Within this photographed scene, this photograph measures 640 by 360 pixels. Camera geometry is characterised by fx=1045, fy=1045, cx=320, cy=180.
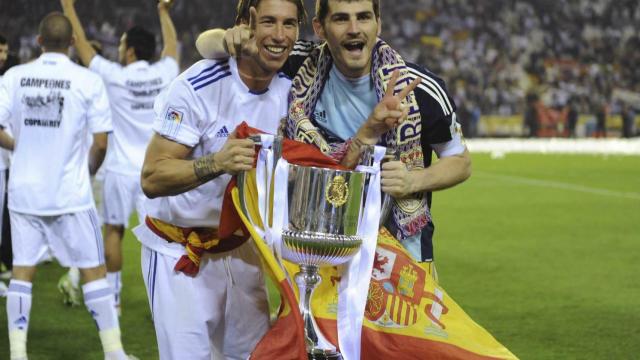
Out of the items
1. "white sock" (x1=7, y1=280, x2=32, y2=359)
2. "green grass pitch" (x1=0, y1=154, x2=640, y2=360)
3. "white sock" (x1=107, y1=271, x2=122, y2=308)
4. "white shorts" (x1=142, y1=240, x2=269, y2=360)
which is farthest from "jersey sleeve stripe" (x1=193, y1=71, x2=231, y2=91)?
"white sock" (x1=107, y1=271, x2=122, y2=308)

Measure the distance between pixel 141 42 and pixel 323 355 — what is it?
499cm

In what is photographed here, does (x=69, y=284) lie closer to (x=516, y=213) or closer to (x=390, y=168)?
(x=390, y=168)

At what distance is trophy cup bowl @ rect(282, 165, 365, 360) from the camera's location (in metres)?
3.23

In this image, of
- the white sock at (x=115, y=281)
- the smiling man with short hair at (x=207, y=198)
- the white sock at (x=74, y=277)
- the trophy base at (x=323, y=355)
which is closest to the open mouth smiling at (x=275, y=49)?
the smiling man with short hair at (x=207, y=198)

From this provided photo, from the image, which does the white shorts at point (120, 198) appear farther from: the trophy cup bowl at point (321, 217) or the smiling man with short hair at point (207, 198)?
the trophy cup bowl at point (321, 217)

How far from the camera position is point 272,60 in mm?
3621

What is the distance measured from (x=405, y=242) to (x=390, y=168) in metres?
0.37

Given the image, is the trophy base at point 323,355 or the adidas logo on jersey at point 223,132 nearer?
the trophy base at point 323,355

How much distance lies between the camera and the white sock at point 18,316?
5766mm

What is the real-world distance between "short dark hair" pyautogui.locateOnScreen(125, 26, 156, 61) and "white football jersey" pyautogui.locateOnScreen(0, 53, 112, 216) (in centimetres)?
176

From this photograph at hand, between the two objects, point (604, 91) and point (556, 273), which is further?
point (604, 91)

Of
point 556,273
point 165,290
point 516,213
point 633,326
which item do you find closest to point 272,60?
point 165,290

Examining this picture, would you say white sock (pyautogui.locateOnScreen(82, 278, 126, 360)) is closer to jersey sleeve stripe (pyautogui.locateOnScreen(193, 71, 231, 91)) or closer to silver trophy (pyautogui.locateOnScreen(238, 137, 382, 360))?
jersey sleeve stripe (pyautogui.locateOnScreen(193, 71, 231, 91))

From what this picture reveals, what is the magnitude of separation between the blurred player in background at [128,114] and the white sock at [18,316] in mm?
1840
